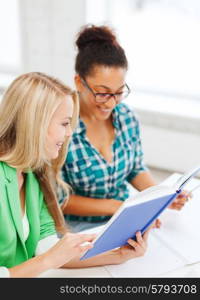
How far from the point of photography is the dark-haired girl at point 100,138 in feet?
5.13

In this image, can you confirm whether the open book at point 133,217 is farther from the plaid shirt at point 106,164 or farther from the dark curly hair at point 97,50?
the dark curly hair at point 97,50

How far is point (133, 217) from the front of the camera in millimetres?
1103

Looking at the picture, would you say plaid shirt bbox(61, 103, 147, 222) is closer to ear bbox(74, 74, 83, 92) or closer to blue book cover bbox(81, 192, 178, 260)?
ear bbox(74, 74, 83, 92)

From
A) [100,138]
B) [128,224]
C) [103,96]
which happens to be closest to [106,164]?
[100,138]

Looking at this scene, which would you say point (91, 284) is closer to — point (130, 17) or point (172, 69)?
point (172, 69)

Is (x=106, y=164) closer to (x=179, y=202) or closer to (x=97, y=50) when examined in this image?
(x=179, y=202)

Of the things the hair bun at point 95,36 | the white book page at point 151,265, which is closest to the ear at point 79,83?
the hair bun at point 95,36

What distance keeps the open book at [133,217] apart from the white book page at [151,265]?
0.22 ft

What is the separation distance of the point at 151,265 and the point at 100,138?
2.15 feet

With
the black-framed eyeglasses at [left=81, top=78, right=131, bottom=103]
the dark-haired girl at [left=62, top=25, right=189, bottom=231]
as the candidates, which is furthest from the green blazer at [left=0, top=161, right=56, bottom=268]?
the black-framed eyeglasses at [left=81, top=78, right=131, bottom=103]

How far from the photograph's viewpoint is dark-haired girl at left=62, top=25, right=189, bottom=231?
1564 mm

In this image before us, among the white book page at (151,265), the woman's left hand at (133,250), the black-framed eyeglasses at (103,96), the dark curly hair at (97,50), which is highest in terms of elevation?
the dark curly hair at (97,50)

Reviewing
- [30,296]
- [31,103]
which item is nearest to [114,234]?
[30,296]

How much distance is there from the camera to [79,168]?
5.39ft
